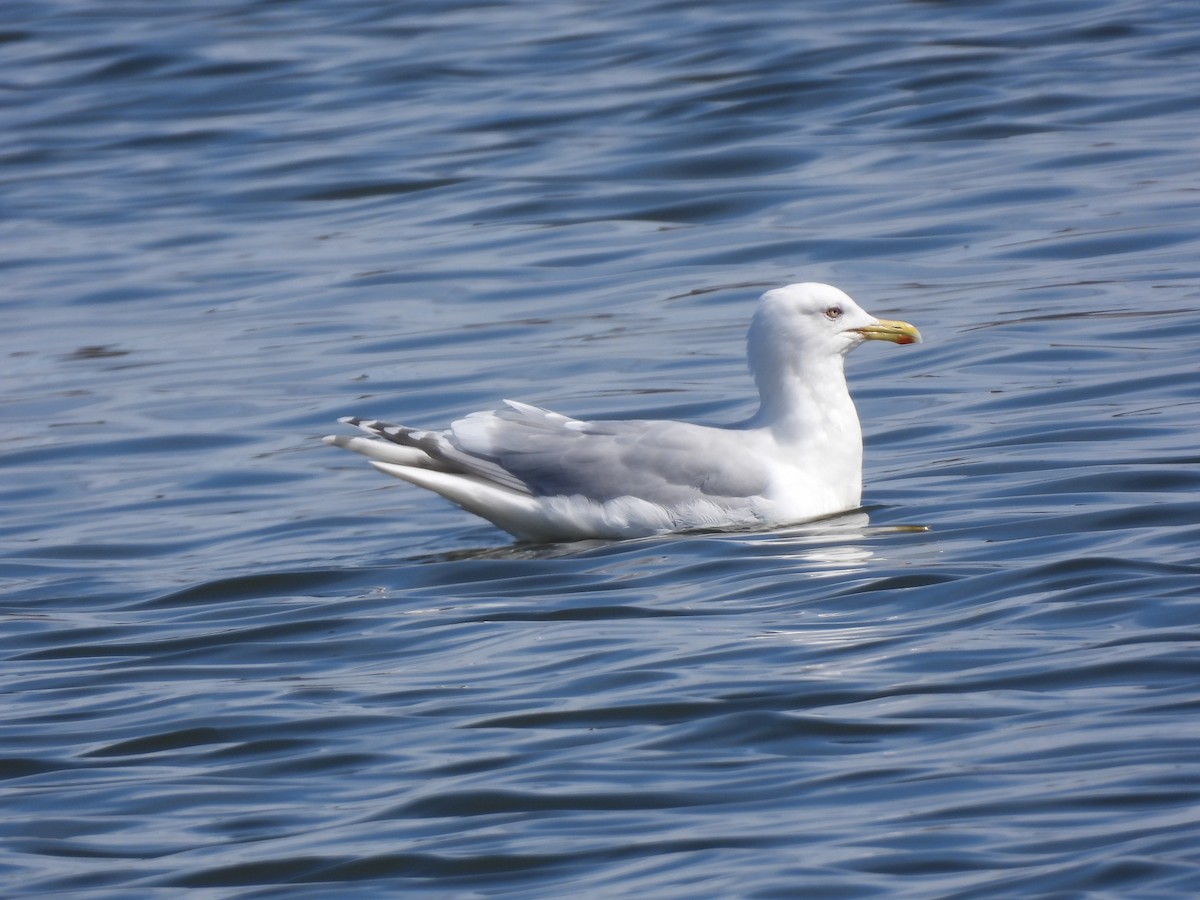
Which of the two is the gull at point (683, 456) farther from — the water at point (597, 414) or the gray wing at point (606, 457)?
the water at point (597, 414)

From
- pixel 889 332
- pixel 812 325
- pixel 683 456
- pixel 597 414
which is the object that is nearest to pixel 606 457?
pixel 683 456

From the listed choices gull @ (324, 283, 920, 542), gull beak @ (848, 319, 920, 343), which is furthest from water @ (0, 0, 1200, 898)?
gull beak @ (848, 319, 920, 343)

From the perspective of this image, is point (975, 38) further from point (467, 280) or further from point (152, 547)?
point (152, 547)

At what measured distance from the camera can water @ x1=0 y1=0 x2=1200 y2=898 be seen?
4.88 metres

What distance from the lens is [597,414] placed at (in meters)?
10.1

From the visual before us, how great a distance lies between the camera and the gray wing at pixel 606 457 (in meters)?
7.89

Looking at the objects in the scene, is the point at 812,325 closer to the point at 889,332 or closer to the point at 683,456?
the point at 889,332

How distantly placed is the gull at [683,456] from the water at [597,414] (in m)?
0.15

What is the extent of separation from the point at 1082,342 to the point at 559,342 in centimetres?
272

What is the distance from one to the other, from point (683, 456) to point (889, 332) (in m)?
1.06

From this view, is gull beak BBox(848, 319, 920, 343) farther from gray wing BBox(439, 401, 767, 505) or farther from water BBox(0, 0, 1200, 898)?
gray wing BBox(439, 401, 767, 505)

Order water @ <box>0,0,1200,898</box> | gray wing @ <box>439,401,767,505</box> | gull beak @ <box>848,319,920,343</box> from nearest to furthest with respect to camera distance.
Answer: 1. water @ <box>0,0,1200,898</box>
2. gray wing @ <box>439,401,767,505</box>
3. gull beak @ <box>848,319,920,343</box>

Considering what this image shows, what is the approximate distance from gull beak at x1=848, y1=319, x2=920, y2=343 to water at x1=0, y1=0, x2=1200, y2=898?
564mm

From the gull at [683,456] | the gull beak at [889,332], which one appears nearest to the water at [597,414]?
the gull at [683,456]
